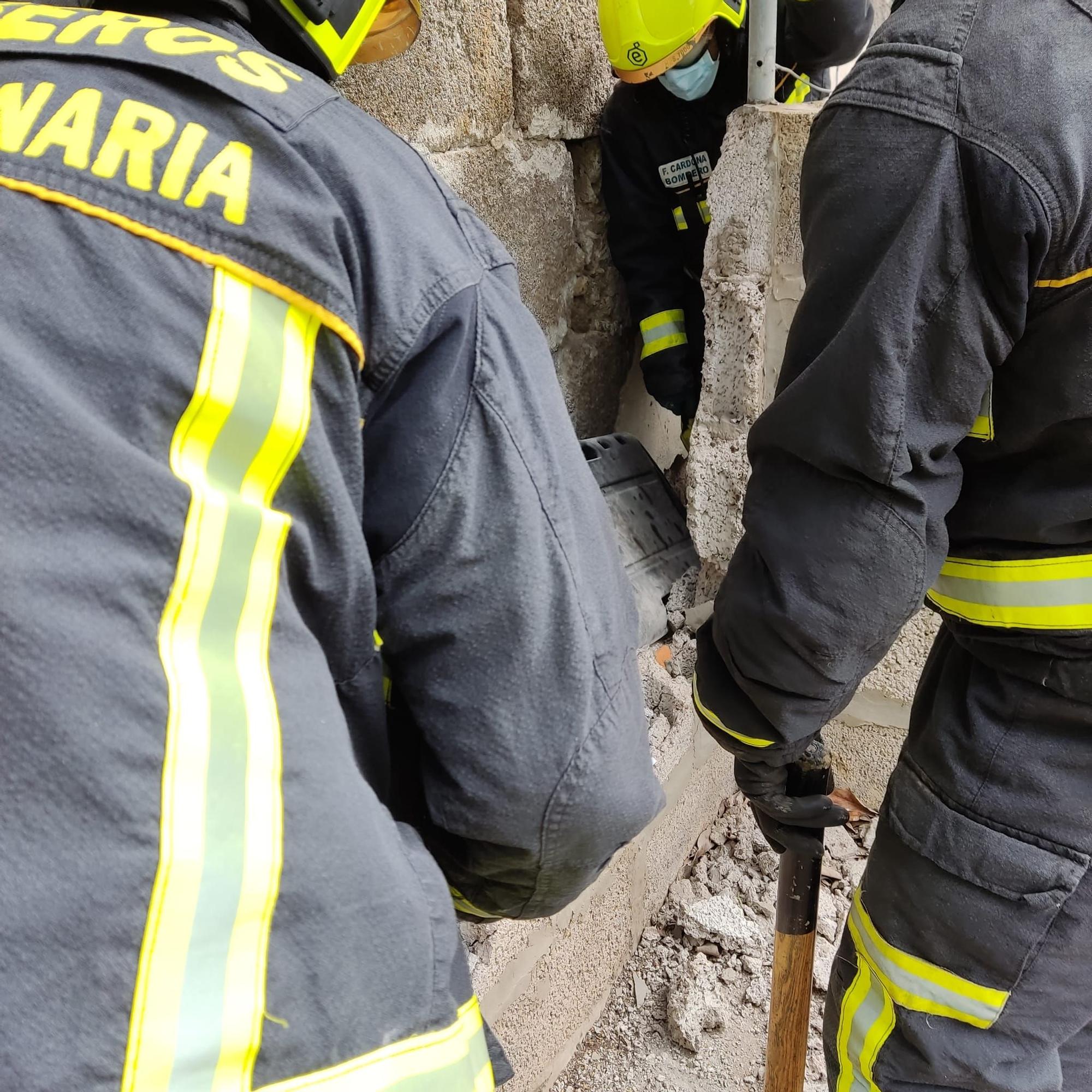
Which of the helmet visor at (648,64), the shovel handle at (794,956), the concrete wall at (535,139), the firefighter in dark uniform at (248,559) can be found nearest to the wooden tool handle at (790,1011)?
the shovel handle at (794,956)

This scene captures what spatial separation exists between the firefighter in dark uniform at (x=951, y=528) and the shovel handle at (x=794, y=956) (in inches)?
6.3

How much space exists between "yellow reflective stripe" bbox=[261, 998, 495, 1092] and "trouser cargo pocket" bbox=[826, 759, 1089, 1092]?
69 centimetres

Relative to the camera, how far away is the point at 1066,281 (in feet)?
2.86

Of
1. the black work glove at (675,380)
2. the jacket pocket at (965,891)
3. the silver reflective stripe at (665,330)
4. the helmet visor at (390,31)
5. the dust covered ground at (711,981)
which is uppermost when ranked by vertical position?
the helmet visor at (390,31)

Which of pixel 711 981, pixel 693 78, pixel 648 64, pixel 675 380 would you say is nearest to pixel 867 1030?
pixel 711 981

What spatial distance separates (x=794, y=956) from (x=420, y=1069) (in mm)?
1078

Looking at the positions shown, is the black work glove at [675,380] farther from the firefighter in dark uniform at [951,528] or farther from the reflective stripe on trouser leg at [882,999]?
the reflective stripe on trouser leg at [882,999]

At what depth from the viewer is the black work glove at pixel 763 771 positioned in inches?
50.2

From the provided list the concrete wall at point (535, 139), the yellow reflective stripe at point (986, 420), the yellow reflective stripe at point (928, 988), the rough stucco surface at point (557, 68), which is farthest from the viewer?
the rough stucco surface at point (557, 68)

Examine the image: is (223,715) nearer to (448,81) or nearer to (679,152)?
(448,81)

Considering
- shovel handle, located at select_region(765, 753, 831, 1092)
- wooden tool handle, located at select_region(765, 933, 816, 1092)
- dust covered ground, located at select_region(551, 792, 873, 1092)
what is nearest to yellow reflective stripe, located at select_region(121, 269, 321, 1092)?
shovel handle, located at select_region(765, 753, 831, 1092)

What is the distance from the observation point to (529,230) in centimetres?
192

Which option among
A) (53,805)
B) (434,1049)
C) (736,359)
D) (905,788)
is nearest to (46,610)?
(53,805)

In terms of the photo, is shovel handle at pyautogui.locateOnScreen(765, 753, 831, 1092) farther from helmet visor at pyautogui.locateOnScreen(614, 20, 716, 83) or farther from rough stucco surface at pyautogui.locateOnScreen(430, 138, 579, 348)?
helmet visor at pyautogui.locateOnScreen(614, 20, 716, 83)
